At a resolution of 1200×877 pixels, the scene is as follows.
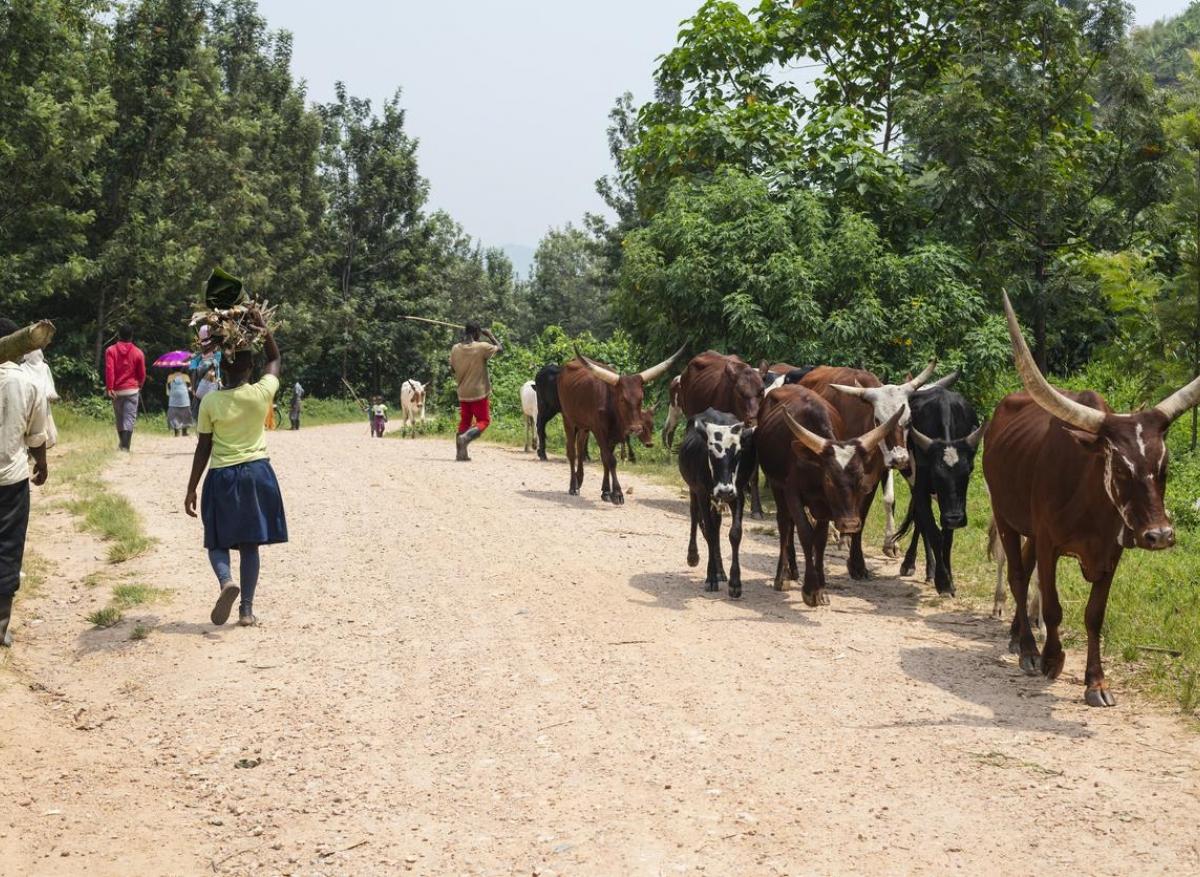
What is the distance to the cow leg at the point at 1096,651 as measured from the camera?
671 centimetres

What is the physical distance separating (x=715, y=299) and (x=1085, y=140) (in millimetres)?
7869

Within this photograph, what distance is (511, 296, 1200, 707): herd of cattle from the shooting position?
6.60 m

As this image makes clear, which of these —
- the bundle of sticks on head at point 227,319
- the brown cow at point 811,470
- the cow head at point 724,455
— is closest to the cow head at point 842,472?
the brown cow at point 811,470

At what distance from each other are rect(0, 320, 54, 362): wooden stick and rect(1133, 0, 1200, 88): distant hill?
63016mm

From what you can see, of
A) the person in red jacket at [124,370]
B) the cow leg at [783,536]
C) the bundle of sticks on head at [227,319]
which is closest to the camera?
the bundle of sticks on head at [227,319]

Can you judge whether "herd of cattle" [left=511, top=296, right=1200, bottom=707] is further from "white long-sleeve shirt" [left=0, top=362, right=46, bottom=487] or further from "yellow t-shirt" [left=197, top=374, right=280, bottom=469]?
"white long-sleeve shirt" [left=0, top=362, right=46, bottom=487]

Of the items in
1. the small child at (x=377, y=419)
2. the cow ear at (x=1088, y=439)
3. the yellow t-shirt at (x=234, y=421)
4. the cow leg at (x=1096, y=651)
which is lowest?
the cow leg at (x=1096, y=651)

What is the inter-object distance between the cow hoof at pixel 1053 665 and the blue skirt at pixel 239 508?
4891 millimetres

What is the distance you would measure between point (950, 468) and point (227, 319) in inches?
215

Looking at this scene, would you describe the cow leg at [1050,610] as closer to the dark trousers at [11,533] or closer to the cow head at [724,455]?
the cow head at [724,455]

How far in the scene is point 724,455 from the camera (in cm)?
928

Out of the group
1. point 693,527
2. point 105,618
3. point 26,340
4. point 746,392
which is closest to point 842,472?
point 693,527

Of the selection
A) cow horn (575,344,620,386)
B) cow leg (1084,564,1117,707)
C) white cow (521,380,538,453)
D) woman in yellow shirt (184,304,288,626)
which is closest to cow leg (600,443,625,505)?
cow horn (575,344,620,386)

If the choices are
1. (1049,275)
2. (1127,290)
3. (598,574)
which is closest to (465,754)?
(598,574)
